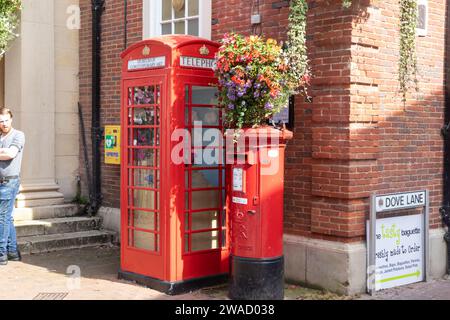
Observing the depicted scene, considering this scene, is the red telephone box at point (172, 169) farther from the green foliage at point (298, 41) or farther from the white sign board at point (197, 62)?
the green foliage at point (298, 41)

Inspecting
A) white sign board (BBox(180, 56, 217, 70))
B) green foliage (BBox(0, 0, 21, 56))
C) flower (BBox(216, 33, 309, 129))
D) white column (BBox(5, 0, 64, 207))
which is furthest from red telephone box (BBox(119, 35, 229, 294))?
white column (BBox(5, 0, 64, 207))

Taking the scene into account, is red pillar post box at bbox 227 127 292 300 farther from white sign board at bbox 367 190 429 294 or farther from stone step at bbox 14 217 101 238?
stone step at bbox 14 217 101 238

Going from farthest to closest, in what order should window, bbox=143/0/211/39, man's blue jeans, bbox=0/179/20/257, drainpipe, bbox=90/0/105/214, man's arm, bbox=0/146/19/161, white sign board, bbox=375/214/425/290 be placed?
drainpipe, bbox=90/0/105/214 < window, bbox=143/0/211/39 < man's blue jeans, bbox=0/179/20/257 < man's arm, bbox=0/146/19/161 < white sign board, bbox=375/214/425/290

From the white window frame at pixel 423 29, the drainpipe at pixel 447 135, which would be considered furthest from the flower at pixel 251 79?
the drainpipe at pixel 447 135

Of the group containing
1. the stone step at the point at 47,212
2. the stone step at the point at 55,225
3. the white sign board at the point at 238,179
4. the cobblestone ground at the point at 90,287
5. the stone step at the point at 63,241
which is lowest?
the cobblestone ground at the point at 90,287

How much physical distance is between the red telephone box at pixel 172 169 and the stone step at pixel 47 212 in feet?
9.85

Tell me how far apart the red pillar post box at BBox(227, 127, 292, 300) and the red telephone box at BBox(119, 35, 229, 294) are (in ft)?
1.90

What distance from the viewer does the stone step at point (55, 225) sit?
9758mm

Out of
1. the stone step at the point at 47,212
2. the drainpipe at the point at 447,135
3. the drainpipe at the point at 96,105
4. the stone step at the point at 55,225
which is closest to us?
the drainpipe at the point at 447,135

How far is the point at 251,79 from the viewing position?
6.59 metres

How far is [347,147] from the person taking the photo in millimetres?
7211

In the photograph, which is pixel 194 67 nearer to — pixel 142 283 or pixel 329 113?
pixel 329 113


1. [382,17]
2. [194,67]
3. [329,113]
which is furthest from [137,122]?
[382,17]

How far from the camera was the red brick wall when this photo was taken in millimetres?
7246
